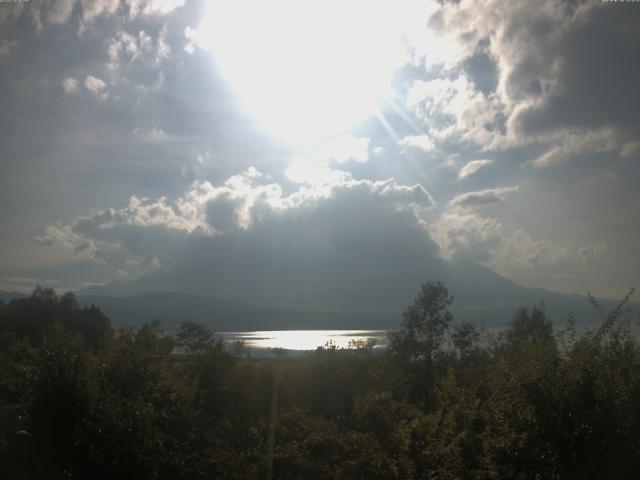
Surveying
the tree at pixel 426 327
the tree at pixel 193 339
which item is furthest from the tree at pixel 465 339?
the tree at pixel 193 339

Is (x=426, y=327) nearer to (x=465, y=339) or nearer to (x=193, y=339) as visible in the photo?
(x=465, y=339)

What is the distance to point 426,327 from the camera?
1736 inches

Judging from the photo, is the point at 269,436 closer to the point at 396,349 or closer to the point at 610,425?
the point at 610,425

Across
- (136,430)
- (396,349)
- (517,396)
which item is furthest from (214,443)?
(396,349)

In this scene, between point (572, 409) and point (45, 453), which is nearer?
point (572, 409)

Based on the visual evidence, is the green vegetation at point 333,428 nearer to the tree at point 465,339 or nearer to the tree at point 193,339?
the tree at point 193,339

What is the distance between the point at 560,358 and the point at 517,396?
2.21 metres

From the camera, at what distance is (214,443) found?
2153cm

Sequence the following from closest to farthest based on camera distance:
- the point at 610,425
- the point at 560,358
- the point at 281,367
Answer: the point at 610,425
the point at 560,358
the point at 281,367

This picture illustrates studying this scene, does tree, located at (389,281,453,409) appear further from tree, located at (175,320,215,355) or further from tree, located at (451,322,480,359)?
tree, located at (175,320,215,355)

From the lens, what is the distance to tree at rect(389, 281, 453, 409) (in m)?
43.9

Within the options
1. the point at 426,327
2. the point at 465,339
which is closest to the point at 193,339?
Answer: the point at 426,327

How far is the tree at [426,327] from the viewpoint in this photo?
144ft

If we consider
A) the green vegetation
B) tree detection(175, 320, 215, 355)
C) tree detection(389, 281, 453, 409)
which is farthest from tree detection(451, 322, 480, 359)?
the green vegetation
